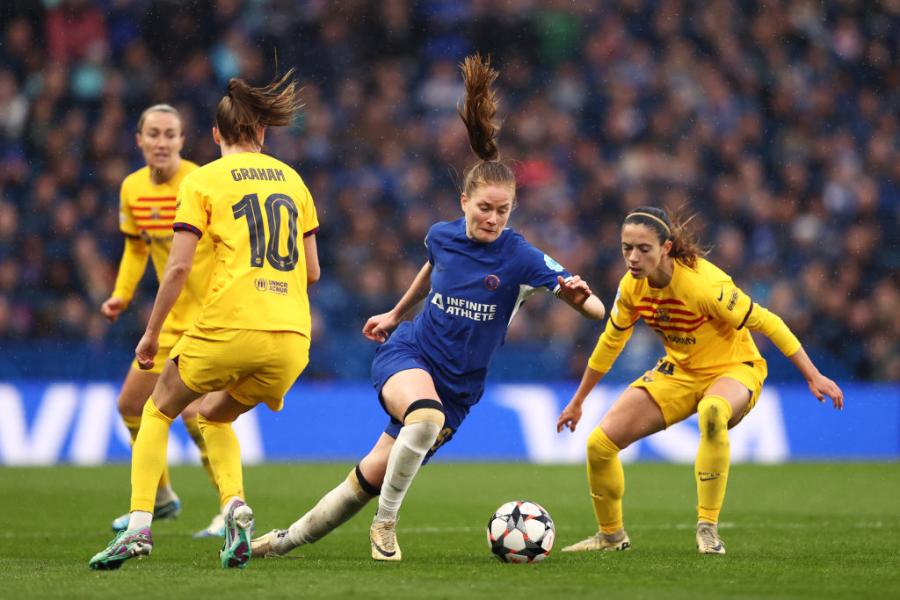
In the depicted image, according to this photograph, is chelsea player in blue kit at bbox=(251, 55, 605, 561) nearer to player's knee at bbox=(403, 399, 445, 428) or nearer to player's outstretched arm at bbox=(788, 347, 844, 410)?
player's knee at bbox=(403, 399, 445, 428)

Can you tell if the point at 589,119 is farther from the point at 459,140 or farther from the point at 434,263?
the point at 434,263

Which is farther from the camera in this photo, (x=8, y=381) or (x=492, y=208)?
(x=8, y=381)

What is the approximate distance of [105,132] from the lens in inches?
Answer: 678

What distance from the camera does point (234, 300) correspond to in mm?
5957

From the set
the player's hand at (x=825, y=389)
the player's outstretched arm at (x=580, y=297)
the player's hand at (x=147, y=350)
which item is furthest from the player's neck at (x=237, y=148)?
the player's hand at (x=825, y=389)

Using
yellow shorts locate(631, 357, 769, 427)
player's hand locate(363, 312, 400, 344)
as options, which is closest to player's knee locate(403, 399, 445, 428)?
player's hand locate(363, 312, 400, 344)

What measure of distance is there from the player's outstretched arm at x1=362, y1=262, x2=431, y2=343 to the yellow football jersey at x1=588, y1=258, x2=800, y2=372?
106cm

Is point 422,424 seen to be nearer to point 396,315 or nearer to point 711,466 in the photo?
point 396,315

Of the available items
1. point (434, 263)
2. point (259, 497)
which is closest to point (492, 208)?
point (434, 263)

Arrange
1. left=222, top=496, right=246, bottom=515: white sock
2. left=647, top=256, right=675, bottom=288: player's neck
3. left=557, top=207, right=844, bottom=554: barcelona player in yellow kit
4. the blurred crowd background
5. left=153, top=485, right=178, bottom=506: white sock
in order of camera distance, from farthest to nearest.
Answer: the blurred crowd background → left=153, top=485, right=178, bottom=506: white sock → left=647, top=256, right=675, bottom=288: player's neck → left=557, top=207, right=844, bottom=554: barcelona player in yellow kit → left=222, top=496, right=246, bottom=515: white sock

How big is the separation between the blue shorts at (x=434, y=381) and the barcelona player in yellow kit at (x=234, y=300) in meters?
0.52

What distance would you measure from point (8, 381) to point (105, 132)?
4.37m

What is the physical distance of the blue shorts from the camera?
657 cm

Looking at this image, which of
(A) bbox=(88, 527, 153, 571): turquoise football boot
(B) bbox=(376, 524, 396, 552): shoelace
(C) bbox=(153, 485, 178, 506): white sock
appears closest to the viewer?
(A) bbox=(88, 527, 153, 571): turquoise football boot
